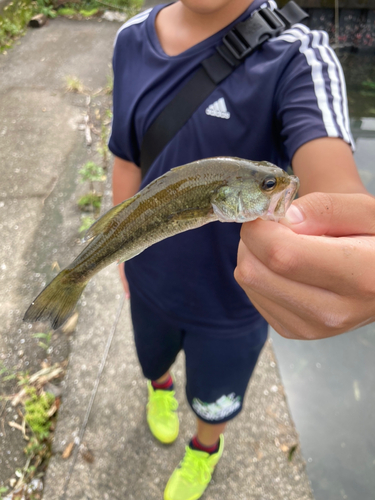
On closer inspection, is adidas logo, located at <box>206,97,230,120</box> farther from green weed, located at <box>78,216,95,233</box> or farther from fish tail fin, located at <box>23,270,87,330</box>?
green weed, located at <box>78,216,95,233</box>

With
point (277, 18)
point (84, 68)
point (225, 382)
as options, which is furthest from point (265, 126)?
point (84, 68)

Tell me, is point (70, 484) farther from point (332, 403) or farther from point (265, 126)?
point (265, 126)

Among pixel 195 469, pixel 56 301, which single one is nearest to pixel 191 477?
pixel 195 469

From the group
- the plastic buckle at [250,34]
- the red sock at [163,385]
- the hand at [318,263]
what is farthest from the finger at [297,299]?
the red sock at [163,385]

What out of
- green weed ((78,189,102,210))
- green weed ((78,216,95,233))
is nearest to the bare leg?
green weed ((78,216,95,233))

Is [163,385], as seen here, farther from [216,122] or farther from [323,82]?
[323,82]

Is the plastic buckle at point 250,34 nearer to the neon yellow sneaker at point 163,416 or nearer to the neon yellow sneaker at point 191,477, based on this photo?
the neon yellow sneaker at point 163,416
